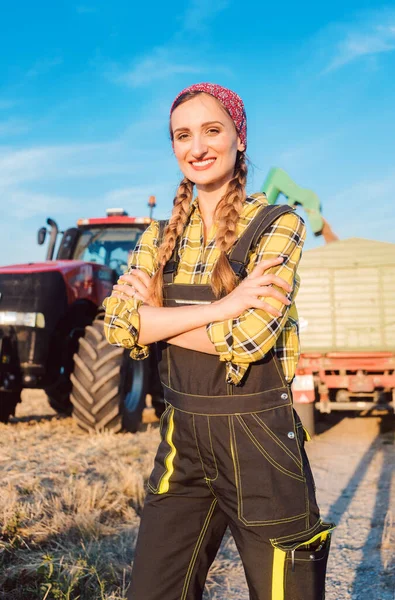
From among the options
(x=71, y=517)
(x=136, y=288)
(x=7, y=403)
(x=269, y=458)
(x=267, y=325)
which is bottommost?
(x=71, y=517)

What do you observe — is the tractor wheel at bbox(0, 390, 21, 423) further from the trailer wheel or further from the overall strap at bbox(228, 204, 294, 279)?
the overall strap at bbox(228, 204, 294, 279)

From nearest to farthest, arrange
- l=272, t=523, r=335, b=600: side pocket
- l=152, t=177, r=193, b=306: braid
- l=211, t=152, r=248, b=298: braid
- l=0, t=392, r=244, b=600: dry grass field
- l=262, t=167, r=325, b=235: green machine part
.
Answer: l=272, t=523, r=335, b=600: side pocket
l=211, t=152, r=248, b=298: braid
l=152, t=177, r=193, b=306: braid
l=0, t=392, r=244, b=600: dry grass field
l=262, t=167, r=325, b=235: green machine part

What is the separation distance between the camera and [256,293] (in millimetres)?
1538

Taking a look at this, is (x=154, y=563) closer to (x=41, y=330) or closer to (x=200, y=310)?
(x=200, y=310)

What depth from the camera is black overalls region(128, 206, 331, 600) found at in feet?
4.92

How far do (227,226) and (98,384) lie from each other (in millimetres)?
4436

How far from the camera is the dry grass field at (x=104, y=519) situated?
269cm

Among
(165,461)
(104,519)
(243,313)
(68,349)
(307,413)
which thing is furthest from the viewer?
(307,413)

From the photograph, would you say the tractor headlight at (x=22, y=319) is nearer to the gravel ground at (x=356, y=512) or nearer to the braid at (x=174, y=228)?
the gravel ground at (x=356, y=512)

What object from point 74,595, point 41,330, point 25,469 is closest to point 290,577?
point 74,595

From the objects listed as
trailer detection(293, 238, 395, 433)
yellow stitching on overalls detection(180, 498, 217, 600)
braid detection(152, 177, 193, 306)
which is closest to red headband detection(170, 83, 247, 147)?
braid detection(152, 177, 193, 306)

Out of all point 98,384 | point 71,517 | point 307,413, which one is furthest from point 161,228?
point 307,413

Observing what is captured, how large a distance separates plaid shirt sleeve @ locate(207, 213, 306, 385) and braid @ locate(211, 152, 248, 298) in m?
0.09

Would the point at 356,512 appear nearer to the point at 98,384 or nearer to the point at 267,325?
the point at 98,384
